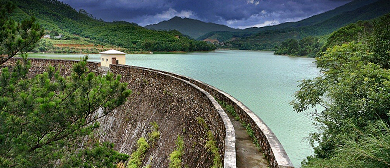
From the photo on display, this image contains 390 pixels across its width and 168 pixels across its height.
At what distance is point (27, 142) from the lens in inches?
208

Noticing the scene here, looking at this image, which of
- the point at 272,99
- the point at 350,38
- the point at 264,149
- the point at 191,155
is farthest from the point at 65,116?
the point at 350,38

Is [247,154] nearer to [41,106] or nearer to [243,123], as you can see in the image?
[243,123]

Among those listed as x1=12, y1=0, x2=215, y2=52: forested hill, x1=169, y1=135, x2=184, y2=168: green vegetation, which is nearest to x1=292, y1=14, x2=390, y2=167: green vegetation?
x1=169, y1=135, x2=184, y2=168: green vegetation

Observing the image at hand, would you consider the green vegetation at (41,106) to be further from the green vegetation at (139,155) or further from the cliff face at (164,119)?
the green vegetation at (139,155)

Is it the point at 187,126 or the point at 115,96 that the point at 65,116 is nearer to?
the point at 115,96

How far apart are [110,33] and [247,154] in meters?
114

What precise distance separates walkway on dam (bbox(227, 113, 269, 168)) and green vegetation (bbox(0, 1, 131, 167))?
2951mm

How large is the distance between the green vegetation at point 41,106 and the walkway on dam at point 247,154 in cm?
295

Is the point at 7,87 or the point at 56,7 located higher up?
the point at 56,7

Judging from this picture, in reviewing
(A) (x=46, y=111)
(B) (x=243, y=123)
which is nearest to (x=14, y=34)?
(A) (x=46, y=111)

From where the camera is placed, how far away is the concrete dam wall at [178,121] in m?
5.07

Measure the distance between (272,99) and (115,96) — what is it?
13906 mm

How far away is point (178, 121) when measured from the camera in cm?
937

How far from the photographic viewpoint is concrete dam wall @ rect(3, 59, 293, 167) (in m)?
5.07
